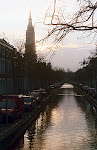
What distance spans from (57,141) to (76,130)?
159 inches

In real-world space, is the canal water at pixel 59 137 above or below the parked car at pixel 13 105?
below

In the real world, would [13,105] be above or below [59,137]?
above

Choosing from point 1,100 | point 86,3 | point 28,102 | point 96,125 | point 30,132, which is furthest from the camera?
Result: point 28,102

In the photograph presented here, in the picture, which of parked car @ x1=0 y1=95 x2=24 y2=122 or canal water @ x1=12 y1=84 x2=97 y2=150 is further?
parked car @ x1=0 y1=95 x2=24 y2=122

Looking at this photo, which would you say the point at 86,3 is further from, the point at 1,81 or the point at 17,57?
the point at 1,81

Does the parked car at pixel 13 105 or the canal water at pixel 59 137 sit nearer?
the canal water at pixel 59 137

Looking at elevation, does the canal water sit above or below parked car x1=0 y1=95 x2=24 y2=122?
below

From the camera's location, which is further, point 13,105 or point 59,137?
point 13,105

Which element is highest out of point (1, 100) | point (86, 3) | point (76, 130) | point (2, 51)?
point (2, 51)

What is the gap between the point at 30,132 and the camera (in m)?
18.3

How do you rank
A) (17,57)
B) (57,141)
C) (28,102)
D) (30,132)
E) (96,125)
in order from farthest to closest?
(17,57), (28,102), (96,125), (30,132), (57,141)

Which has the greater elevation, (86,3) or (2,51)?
(2,51)

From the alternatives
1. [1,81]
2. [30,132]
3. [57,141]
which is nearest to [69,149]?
[57,141]

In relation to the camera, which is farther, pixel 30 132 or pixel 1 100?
pixel 1 100
